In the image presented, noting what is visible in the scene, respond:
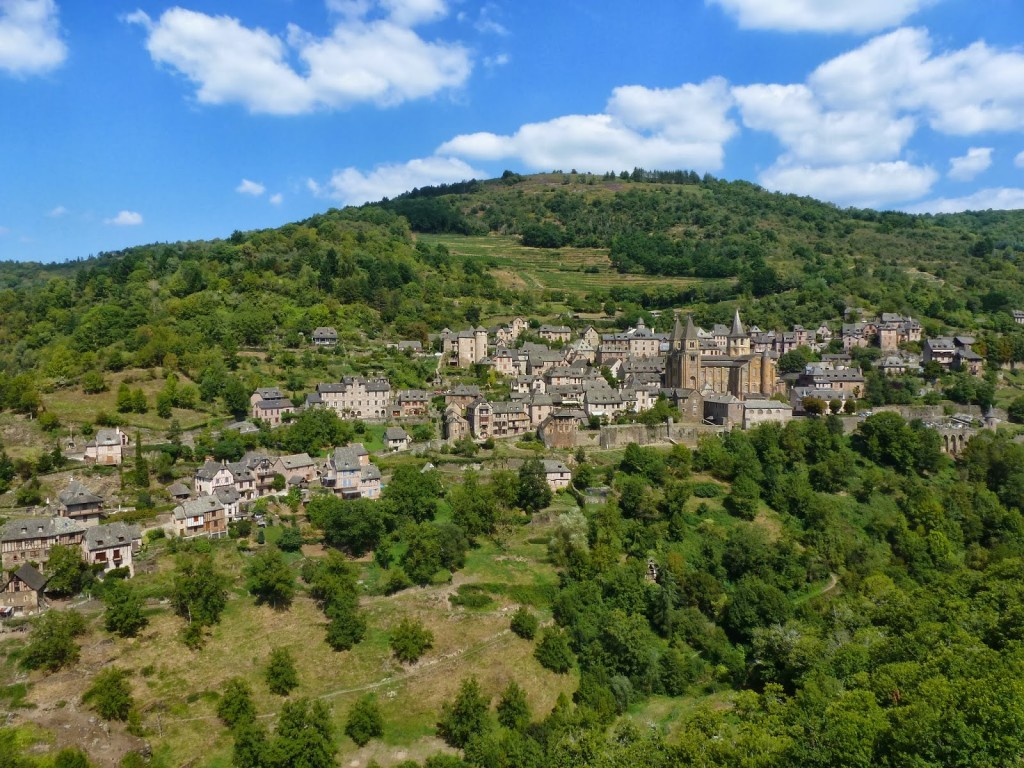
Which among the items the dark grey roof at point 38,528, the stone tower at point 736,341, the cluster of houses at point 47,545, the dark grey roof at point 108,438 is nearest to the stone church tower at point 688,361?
the stone tower at point 736,341

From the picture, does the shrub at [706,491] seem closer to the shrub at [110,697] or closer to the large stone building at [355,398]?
the large stone building at [355,398]

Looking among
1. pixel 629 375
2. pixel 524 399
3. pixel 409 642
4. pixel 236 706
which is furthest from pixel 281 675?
pixel 629 375

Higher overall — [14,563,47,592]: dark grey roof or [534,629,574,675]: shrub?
[14,563,47,592]: dark grey roof

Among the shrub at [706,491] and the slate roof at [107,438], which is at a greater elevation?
the slate roof at [107,438]

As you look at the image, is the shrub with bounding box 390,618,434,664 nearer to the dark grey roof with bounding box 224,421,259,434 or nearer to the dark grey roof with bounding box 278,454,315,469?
the dark grey roof with bounding box 278,454,315,469

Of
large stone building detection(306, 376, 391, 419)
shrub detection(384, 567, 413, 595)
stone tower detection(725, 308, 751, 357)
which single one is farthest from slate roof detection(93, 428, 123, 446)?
stone tower detection(725, 308, 751, 357)

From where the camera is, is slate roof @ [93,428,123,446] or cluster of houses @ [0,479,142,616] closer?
cluster of houses @ [0,479,142,616]

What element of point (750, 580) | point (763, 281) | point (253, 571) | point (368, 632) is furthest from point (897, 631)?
point (763, 281)

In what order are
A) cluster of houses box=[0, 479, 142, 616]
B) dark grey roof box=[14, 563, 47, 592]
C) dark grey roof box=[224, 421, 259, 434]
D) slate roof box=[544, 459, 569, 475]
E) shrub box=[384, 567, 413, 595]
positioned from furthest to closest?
1. dark grey roof box=[224, 421, 259, 434]
2. slate roof box=[544, 459, 569, 475]
3. shrub box=[384, 567, 413, 595]
4. cluster of houses box=[0, 479, 142, 616]
5. dark grey roof box=[14, 563, 47, 592]

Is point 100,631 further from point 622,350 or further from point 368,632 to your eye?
point 622,350

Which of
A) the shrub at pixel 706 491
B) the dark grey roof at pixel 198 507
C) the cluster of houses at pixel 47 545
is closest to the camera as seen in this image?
the cluster of houses at pixel 47 545
